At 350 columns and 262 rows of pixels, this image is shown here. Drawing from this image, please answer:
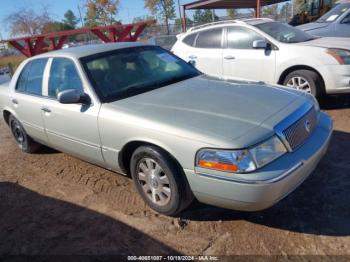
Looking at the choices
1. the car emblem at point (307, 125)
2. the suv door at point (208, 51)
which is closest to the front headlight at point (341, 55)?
the suv door at point (208, 51)

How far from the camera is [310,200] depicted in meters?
3.41

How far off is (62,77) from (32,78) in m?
0.88

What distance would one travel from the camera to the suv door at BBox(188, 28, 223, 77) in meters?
7.05

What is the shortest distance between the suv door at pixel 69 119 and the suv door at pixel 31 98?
0.22 metres

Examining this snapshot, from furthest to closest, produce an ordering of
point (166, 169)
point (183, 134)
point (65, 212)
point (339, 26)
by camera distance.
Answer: point (339, 26)
point (65, 212)
point (166, 169)
point (183, 134)

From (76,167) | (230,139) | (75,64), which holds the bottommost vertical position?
(76,167)

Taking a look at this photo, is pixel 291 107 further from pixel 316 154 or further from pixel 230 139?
pixel 230 139

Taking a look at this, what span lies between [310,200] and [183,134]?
145 centimetres

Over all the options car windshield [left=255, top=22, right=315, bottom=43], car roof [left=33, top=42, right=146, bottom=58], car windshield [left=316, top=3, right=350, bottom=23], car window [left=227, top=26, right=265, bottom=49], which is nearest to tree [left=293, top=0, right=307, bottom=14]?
car windshield [left=316, top=3, right=350, bottom=23]

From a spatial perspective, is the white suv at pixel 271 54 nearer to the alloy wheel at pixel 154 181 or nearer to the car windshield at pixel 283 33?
the car windshield at pixel 283 33

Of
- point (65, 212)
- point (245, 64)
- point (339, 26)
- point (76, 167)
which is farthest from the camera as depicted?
point (339, 26)

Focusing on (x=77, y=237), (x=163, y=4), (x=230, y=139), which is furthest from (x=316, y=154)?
(x=163, y=4)

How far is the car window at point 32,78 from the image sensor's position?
4676 millimetres

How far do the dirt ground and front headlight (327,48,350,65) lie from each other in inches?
69.8
